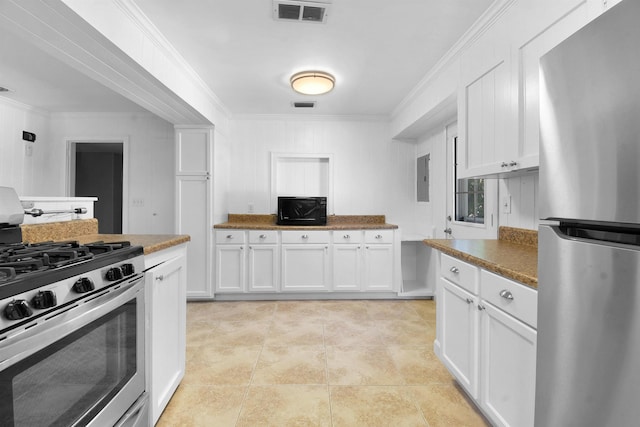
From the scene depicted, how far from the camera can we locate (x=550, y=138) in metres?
0.89

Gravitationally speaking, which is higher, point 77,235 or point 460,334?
point 77,235

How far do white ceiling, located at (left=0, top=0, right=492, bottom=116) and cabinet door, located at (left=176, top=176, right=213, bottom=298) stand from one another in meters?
1.01

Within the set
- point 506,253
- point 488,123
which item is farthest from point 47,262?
point 488,123

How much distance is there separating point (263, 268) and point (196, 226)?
87cm

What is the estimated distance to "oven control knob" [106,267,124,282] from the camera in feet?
3.73

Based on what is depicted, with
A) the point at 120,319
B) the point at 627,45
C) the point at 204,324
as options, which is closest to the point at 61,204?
the point at 120,319

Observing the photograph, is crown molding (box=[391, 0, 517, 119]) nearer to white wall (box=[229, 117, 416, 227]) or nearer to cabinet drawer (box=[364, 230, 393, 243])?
white wall (box=[229, 117, 416, 227])

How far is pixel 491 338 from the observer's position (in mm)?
1400

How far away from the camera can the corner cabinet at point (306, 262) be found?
3.55m

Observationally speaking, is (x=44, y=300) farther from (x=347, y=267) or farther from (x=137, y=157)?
(x=137, y=157)

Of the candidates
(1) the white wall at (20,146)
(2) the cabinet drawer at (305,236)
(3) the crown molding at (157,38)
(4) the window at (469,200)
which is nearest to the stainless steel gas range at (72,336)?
(3) the crown molding at (157,38)

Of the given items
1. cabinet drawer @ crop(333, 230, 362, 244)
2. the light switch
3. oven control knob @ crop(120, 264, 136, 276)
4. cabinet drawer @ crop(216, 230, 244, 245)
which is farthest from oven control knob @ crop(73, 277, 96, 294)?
cabinet drawer @ crop(333, 230, 362, 244)

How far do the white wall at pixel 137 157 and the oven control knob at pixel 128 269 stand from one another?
2.98 metres

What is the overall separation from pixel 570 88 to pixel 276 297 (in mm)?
3293
